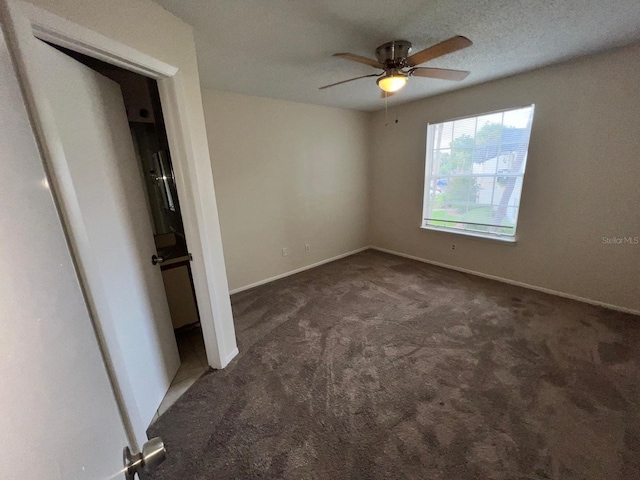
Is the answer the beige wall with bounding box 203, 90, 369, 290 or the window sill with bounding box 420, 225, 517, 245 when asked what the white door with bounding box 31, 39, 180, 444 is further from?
the window sill with bounding box 420, 225, 517, 245

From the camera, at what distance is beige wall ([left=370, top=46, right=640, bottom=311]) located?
237cm

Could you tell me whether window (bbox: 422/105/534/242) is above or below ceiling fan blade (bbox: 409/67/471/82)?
below

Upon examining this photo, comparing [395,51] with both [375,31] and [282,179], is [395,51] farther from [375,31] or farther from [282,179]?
[282,179]

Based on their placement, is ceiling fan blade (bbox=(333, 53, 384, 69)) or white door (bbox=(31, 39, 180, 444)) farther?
ceiling fan blade (bbox=(333, 53, 384, 69))

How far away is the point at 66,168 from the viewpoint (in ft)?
2.08

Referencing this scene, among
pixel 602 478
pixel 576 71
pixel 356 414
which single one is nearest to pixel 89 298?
pixel 356 414

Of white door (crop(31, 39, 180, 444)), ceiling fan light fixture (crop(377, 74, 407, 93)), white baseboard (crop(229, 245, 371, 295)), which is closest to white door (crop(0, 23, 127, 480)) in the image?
white door (crop(31, 39, 180, 444))

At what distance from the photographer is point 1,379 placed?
318 mm

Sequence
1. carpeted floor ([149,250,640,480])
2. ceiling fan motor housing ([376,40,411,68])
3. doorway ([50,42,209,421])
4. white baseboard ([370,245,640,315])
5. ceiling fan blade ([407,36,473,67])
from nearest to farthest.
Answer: carpeted floor ([149,250,640,480]), ceiling fan blade ([407,36,473,67]), ceiling fan motor housing ([376,40,411,68]), doorway ([50,42,209,421]), white baseboard ([370,245,640,315])

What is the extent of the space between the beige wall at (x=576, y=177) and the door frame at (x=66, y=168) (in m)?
3.31

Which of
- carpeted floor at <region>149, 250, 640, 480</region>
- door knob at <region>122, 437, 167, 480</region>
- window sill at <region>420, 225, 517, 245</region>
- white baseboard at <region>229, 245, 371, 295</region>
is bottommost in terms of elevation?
carpeted floor at <region>149, 250, 640, 480</region>

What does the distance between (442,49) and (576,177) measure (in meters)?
2.15

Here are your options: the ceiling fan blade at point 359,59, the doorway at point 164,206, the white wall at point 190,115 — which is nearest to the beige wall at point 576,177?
the ceiling fan blade at point 359,59

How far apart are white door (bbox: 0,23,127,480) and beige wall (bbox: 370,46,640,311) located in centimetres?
381
